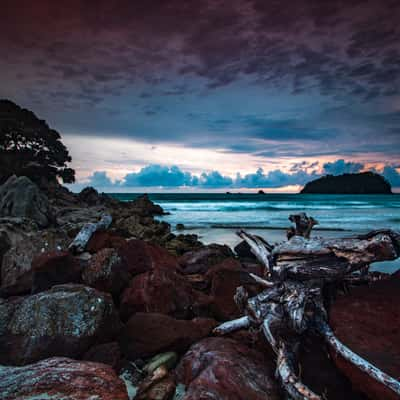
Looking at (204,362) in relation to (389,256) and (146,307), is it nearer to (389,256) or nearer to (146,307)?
(146,307)

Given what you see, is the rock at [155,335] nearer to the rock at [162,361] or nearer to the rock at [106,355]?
the rock at [162,361]

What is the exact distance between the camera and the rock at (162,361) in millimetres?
2857

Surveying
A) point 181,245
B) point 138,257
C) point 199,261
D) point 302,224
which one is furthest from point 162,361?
point 181,245

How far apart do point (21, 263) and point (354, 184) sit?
140 metres

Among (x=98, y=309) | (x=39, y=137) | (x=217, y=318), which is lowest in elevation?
(x=217, y=318)

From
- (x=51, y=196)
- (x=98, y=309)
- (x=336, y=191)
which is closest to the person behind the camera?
(x=98, y=309)

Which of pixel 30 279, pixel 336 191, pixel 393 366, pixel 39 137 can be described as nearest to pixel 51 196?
pixel 39 137

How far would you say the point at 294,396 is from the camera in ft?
7.35

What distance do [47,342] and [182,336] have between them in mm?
1265

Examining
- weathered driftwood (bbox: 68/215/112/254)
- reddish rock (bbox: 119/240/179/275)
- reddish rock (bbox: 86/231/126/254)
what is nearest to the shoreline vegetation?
reddish rock (bbox: 119/240/179/275)

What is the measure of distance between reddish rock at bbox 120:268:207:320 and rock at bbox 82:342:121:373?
78 cm

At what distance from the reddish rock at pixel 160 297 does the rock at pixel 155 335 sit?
357 mm

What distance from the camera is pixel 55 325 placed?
2.80m

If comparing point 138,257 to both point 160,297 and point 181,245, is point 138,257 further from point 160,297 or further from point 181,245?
point 181,245
